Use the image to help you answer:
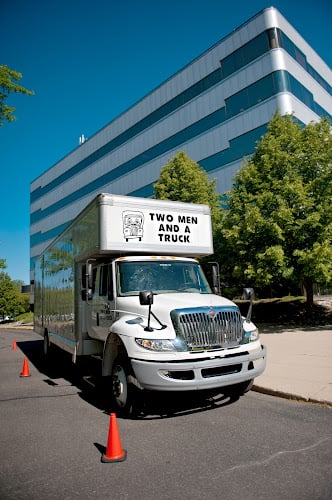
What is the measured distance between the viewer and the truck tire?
5188 millimetres

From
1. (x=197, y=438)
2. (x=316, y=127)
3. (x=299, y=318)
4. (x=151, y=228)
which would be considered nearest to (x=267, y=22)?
(x=316, y=127)

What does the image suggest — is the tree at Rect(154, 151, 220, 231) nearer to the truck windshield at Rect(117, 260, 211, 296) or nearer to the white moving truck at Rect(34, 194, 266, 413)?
the white moving truck at Rect(34, 194, 266, 413)

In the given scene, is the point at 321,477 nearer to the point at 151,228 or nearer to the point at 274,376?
the point at 274,376

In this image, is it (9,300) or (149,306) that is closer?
(149,306)

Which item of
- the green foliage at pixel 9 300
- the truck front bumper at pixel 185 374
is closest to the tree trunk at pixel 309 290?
the truck front bumper at pixel 185 374

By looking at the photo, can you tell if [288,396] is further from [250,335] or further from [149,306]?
[149,306]

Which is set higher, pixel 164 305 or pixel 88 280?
pixel 88 280

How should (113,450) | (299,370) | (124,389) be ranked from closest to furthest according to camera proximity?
(113,450) → (124,389) → (299,370)

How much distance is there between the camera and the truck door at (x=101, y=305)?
633 cm

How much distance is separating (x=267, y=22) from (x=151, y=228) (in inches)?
1055

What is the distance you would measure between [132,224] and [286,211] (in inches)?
385

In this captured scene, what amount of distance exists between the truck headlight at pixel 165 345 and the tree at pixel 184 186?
1629 cm

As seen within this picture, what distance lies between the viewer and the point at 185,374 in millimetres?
4852

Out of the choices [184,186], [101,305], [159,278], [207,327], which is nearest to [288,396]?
[207,327]
